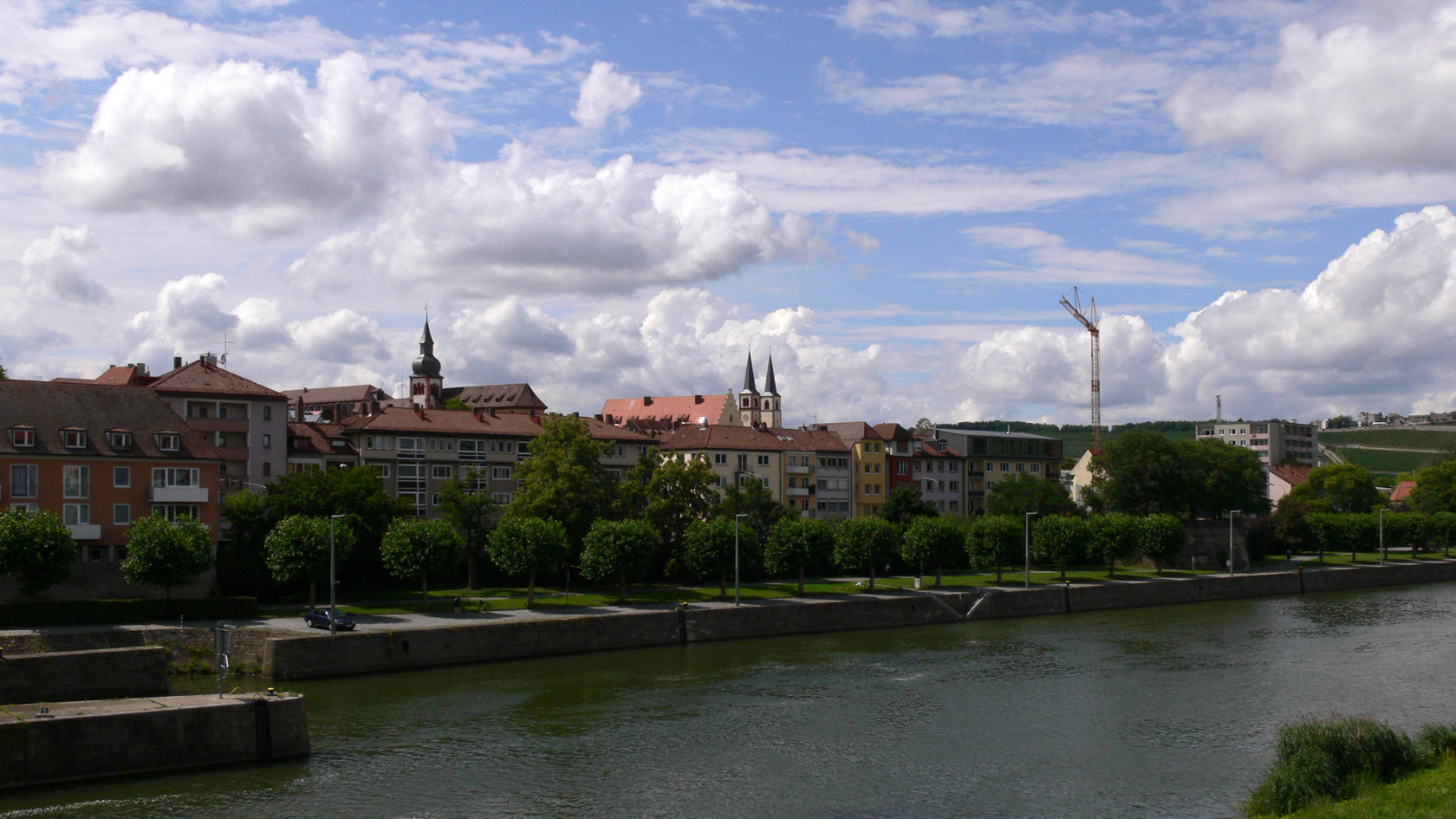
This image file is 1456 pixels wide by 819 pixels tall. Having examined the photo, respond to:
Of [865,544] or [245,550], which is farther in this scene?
[865,544]

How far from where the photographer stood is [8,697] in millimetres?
41844

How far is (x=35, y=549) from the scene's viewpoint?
5653 centimetres

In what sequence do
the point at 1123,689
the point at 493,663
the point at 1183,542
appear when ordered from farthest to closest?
the point at 1183,542, the point at 493,663, the point at 1123,689

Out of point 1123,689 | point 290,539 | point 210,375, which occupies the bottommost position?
point 1123,689

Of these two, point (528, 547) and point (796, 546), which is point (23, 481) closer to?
point (528, 547)

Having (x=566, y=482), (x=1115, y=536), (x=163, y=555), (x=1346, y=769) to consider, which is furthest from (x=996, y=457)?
(x=1346, y=769)

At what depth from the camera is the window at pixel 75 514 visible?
213 ft

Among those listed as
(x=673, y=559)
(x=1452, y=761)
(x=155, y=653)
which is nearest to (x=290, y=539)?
(x=155, y=653)

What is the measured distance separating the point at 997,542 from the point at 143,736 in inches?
2604

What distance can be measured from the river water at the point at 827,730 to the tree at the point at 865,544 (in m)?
Result: 15.1

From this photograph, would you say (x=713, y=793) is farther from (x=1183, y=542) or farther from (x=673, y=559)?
(x=1183, y=542)

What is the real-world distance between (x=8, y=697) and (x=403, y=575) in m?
27.5

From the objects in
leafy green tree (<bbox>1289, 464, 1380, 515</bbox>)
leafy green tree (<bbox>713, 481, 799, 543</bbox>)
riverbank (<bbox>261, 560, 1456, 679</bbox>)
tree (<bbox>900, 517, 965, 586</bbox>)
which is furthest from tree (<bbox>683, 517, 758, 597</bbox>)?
leafy green tree (<bbox>1289, 464, 1380, 515</bbox>)

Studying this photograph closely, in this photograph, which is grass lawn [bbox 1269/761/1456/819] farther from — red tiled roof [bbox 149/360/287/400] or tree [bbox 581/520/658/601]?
red tiled roof [bbox 149/360/287/400]
